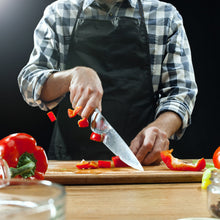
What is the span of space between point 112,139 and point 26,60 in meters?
0.94

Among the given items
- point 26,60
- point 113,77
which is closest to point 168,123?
point 113,77

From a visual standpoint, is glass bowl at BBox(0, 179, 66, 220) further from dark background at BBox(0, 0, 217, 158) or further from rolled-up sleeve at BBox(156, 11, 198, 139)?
dark background at BBox(0, 0, 217, 158)

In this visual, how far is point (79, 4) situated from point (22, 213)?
1655 millimetres

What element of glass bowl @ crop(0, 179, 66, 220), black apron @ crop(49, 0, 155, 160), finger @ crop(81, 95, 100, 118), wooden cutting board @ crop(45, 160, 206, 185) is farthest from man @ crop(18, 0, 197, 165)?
glass bowl @ crop(0, 179, 66, 220)

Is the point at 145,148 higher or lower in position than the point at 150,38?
lower

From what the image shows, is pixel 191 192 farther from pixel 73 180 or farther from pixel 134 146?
pixel 134 146

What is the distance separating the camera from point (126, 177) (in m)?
0.99

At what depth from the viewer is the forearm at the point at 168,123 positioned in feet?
4.90

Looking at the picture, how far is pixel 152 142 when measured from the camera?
134cm

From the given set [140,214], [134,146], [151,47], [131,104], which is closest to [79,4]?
[151,47]

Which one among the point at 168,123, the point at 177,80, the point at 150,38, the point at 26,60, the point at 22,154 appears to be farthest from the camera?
the point at 26,60

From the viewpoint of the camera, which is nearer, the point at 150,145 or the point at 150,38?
the point at 150,145

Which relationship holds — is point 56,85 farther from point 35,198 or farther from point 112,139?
point 35,198

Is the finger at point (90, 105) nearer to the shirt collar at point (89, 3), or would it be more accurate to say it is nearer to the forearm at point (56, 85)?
the forearm at point (56, 85)
